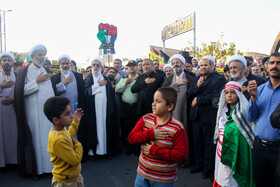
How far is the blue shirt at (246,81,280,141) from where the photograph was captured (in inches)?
92.7

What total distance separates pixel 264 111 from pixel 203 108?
4.37 ft

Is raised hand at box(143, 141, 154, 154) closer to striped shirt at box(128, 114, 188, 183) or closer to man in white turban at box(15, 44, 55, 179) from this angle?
striped shirt at box(128, 114, 188, 183)

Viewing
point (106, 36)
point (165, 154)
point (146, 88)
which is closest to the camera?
point (165, 154)

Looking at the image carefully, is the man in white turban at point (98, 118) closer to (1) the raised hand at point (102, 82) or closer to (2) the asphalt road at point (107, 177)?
(1) the raised hand at point (102, 82)

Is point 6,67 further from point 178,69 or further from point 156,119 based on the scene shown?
point 156,119

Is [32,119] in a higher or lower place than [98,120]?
higher

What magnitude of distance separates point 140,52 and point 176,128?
3020cm

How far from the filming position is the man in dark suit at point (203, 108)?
12.0 ft

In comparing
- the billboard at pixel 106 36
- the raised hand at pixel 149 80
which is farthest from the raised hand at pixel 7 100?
the billboard at pixel 106 36

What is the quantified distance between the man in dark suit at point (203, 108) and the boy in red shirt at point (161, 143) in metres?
1.81

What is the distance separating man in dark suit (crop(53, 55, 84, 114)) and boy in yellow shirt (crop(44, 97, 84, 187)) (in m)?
2.15

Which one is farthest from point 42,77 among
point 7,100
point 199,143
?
point 199,143

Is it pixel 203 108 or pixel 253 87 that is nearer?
pixel 253 87

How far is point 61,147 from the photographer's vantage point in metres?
2.04
